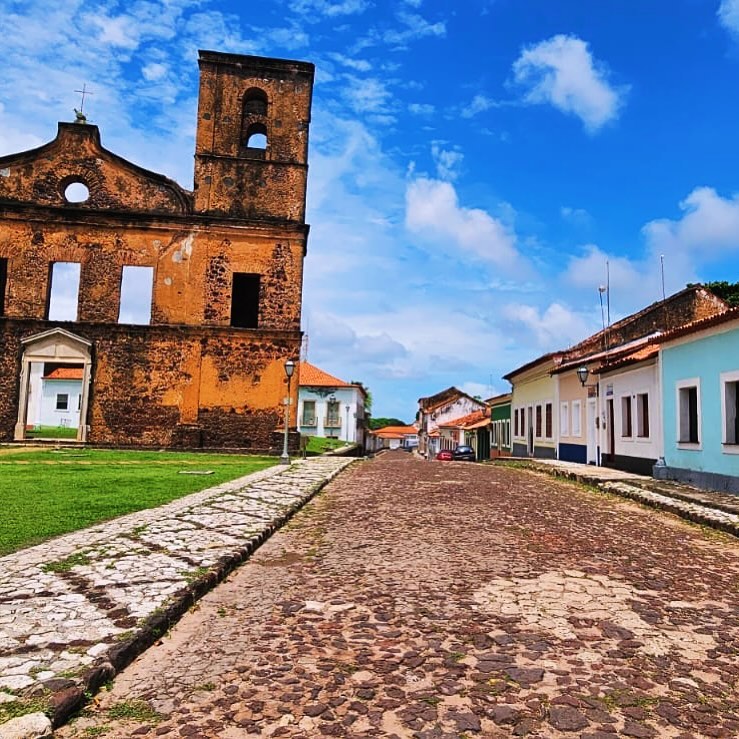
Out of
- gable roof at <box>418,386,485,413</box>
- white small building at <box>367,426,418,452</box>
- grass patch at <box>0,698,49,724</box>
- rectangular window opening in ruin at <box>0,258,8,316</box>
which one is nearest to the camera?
grass patch at <box>0,698,49,724</box>

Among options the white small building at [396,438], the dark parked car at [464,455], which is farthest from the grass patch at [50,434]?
the white small building at [396,438]

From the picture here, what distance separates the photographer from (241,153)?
72.0ft

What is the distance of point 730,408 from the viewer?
37.9 ft

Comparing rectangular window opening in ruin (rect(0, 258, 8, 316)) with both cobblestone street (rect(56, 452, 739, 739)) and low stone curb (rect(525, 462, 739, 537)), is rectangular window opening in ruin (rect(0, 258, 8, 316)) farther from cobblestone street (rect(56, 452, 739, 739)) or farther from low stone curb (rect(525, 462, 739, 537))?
low stone curb (rect(525, 462, 739, 537))

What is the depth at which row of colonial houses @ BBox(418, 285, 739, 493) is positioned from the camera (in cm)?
1178

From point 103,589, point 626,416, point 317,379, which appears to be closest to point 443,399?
point 317,379

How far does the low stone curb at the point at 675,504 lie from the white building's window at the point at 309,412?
33003 mm

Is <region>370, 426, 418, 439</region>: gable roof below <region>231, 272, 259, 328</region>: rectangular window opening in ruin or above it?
below

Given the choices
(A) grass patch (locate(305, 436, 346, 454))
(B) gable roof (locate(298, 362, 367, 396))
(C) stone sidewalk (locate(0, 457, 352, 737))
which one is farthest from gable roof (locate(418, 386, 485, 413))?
(C) stone sidewalk (locate(0, 457, 352, 737))

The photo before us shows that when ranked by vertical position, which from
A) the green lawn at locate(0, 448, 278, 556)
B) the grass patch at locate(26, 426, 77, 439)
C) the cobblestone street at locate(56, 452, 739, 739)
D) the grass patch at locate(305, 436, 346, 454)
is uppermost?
the grass patch at locate(26, 426, 77, 439)

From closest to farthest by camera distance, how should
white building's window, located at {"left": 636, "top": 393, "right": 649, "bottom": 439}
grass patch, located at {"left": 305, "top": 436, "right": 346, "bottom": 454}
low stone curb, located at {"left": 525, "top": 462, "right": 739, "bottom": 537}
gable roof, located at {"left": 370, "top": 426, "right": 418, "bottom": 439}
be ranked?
1. low stone curb, located at {"left": 525, "top": 462, "right": 739, "bottom": 537}
2. white building's window, located at {"left": 636, "top": 393, "right": 649, "bottom": 439}
3. grass patch, located at {"left": 305, "top": 436, "right": 346, "bottom": 454}
4. gable roof, located at {"left": 370, "top": 426, "right": 418, "bottom": 439}

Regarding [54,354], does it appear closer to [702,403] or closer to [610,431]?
[610,431]

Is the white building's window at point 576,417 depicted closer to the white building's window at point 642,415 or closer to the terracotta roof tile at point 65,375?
the white building's window at point 642,415

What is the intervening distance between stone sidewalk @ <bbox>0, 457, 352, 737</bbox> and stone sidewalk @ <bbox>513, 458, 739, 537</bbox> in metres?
5.87
